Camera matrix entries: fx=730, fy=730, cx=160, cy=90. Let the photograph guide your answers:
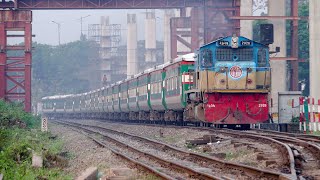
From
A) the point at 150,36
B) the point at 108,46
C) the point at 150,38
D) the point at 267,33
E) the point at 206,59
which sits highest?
the point at 150,36

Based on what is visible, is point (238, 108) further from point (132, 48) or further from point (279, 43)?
point (132, 48)

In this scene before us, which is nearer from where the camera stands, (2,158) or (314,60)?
(2,158)

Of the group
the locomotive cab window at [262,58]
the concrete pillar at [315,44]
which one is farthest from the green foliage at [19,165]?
the concrete pillar at [315,44]

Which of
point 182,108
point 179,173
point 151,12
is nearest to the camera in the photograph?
point 179,173

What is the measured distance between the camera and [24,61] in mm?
40250

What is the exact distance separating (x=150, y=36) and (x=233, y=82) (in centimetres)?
9312

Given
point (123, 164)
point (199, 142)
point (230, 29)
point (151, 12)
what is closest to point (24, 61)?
point (230, 29)

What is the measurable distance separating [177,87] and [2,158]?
1489cm

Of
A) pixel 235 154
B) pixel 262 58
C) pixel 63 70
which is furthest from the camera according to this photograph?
pixel 63 70

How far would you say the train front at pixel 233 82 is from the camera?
22.9 meters

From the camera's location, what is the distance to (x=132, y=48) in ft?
366

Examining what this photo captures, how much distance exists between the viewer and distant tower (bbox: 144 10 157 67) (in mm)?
115250

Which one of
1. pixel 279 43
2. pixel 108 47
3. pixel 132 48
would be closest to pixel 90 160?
pixel 279 43

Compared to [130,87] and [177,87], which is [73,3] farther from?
[177,87]
